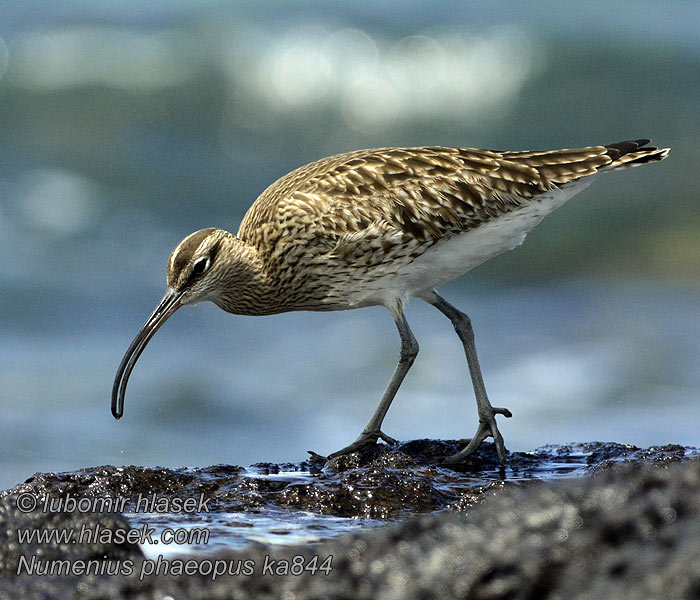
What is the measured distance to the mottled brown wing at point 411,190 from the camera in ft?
26.4

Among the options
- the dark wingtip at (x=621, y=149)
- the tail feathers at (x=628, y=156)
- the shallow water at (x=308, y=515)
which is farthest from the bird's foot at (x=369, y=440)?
the dark wingtip at (x=621, y=149)

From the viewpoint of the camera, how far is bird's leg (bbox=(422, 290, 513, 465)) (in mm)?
7469

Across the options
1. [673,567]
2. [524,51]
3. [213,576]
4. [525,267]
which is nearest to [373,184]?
[213,576]

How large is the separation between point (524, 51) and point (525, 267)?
476 centimetres

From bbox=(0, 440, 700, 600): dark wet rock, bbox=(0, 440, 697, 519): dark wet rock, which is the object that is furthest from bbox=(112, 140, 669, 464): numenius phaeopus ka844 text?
bbox=(0, 440, 700, 600): dark wet rock

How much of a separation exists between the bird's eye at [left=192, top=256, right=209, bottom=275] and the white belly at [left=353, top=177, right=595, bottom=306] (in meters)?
1.15

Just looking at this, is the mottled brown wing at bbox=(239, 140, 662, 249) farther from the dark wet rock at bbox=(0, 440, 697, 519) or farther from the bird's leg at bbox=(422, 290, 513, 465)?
the dark wet rock at bbox=(0, 440, 697, 519)

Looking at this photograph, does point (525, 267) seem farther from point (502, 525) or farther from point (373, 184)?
point (502, 525)

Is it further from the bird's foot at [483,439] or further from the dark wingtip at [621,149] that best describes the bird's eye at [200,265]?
the dark wingtip at [621,149]

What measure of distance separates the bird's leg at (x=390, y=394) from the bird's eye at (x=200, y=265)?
1.45 meters

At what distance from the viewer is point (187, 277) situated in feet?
25.8

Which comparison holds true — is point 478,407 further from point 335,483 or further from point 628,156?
point 628,156

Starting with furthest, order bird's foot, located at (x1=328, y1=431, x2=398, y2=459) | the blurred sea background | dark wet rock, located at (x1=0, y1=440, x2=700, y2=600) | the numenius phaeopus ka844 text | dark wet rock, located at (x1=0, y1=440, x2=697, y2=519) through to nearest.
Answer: the blurred sea background < the numenius phaeopus ka844 text < bird's foot, located at (x1=328, y1=431, x2=398, y2=459) < dark wet rock, located at (x1=0, y1=440, x2=697, y2=519) < dark wet rock, located at (x1=0, y1=440, x2=700, y2=600)

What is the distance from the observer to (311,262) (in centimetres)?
805
